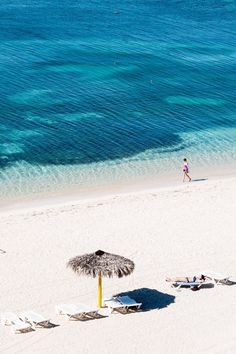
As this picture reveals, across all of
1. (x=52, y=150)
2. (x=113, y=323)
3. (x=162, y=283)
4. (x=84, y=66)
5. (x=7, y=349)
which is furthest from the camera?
(x=84, y=66)

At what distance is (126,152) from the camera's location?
1464 inches

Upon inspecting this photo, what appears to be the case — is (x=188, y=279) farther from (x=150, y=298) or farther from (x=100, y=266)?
(x=100, y=266)

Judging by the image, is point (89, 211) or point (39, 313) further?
point (89, 211)

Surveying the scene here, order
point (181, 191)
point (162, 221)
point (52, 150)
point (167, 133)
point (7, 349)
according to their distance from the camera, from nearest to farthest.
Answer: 1. point (7, 349)
2. point (162, 221)
3. point (181, 191)
4. point (52, 150)
5. point (167, 133)

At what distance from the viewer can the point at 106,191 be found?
32438mm

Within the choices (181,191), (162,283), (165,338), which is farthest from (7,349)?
(181,191)

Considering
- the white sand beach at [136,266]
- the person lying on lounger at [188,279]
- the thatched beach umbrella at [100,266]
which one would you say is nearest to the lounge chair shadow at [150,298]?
the white sand beach at [136,266]

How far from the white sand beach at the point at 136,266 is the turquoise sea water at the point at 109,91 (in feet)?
14.0

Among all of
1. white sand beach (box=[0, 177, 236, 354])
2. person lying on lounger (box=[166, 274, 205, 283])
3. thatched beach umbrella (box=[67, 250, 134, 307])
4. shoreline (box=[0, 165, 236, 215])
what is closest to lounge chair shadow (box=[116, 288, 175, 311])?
white sand beach (box=[0, 177, 236, 354])

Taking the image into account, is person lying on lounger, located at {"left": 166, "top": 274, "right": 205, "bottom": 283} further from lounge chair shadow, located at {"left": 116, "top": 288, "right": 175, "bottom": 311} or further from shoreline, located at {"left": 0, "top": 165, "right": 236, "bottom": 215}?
shoreline, located at {"left": 0, "top": 165, "right": 236, "bottom": 215}

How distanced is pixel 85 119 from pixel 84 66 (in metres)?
11.0

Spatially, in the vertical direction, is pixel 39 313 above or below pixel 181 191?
below

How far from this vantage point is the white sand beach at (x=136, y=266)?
19.8 meters

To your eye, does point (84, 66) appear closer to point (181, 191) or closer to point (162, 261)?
point (181, 191)
